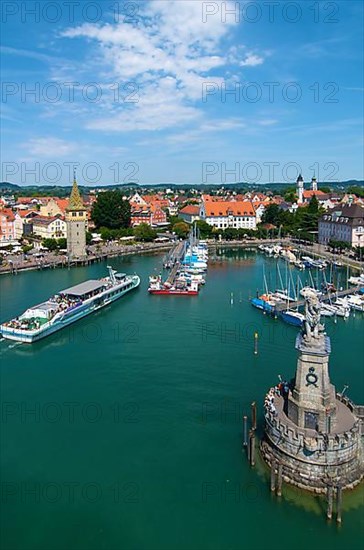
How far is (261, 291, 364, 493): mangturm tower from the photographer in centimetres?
1119

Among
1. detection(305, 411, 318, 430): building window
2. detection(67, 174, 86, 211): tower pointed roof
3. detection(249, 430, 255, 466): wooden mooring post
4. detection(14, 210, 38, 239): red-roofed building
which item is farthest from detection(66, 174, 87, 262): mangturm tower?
detection(305, 411, 318, 430): building window

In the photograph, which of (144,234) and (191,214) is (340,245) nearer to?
(144,234)

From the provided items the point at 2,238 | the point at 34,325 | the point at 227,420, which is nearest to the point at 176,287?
the point at 34,325

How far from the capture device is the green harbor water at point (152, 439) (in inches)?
409

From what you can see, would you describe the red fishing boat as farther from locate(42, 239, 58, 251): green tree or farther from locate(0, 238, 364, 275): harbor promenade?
locate(42, 239, 58, 251): green tree

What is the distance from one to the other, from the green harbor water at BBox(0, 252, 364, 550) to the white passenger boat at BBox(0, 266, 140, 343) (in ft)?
1.93

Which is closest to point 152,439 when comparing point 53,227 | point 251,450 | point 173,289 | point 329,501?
point 251,450

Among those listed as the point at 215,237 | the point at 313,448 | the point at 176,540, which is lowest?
the point at 176,540

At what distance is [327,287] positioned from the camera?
97.7 feet

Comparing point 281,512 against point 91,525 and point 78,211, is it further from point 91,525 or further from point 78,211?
point 78,211

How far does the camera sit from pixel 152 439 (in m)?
13.5

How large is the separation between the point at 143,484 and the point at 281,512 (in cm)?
321

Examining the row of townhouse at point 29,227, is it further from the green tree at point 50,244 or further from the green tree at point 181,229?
the green tree at point 181,229

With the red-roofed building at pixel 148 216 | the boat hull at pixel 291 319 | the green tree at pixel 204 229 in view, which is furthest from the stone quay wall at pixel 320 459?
the red-roofed building at pixel 148 216
